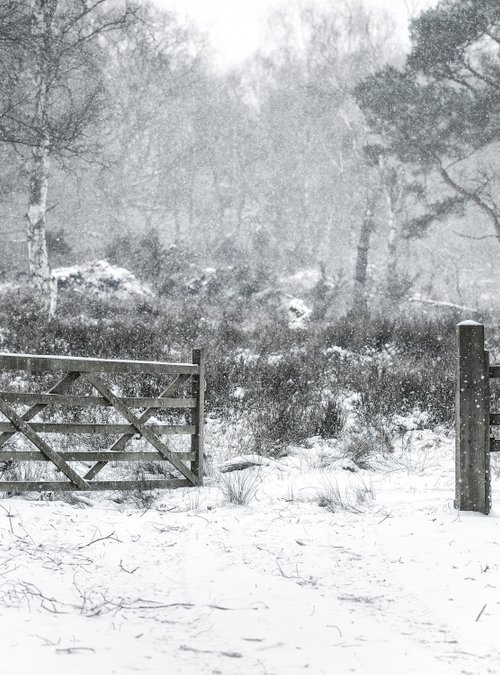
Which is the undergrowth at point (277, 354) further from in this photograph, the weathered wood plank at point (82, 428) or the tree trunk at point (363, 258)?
the tree trunk at point (363, 258)

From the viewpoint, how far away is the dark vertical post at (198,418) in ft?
21.6

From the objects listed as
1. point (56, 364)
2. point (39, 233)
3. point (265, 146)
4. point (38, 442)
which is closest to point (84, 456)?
point (38, 442)

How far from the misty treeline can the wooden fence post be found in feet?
31.5

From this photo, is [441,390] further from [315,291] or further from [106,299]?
[315,291]

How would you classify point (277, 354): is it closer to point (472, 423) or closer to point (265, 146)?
point (472, 423)

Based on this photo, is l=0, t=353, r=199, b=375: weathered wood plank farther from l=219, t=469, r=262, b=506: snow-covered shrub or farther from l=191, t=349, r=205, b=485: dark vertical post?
l=219, t=469, r=262, b=506: snow-covered shrub

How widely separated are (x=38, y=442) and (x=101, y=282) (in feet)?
48.5

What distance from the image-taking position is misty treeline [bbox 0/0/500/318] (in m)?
19.7

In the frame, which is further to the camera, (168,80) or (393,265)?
(168,80)

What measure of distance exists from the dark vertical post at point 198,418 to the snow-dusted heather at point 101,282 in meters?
13.1

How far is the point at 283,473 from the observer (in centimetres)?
700

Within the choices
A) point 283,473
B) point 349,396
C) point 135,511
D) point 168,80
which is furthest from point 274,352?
point 168,80

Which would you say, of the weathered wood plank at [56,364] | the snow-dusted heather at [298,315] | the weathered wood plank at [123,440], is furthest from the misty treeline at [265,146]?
the weathered wood plank at [56,364]

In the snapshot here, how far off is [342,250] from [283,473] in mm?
36384
